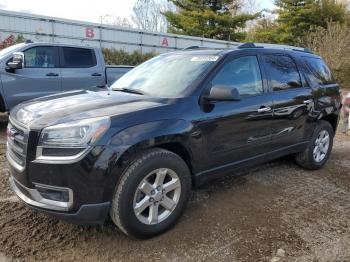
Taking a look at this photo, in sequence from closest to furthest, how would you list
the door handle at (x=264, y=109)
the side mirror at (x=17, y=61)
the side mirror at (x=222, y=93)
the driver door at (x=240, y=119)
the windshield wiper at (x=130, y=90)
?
the side mirror at (x=222, y=93) → the driver door at (x=240, y=119) → the windshield wiper at (x=130, y=90) → the door handle at (x=264, y=109) → the side mirror at (x=17, y=61)

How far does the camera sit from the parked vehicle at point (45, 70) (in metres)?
A: 7.80

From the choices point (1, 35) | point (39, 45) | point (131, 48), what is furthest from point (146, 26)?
point (39, 45)

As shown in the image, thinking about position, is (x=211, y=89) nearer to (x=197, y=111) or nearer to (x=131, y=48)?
(x=197, y=111)

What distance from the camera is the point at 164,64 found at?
4.46m

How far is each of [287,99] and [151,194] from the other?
93.6 inches

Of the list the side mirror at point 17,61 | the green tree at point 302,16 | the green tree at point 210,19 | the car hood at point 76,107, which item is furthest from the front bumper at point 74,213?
the green tree at point 302,16

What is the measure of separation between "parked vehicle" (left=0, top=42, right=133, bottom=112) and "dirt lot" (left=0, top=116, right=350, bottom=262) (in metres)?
3.61

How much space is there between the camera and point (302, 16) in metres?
31.1

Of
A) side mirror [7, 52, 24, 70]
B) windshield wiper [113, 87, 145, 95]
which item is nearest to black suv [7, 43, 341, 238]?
windshield wiper [113, 87, 145, 95]

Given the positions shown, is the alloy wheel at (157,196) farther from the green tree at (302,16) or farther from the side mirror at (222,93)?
the green tree at (302,16)

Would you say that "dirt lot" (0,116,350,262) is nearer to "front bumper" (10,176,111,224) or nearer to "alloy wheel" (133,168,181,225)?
"alloy wheel" (133,168,181,225)

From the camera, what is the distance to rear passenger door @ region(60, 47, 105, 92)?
8.74 metres

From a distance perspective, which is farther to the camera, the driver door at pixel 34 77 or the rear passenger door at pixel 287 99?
the driver door at pixel 34 77

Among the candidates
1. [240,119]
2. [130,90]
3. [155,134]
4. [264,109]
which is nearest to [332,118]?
[264,109]
